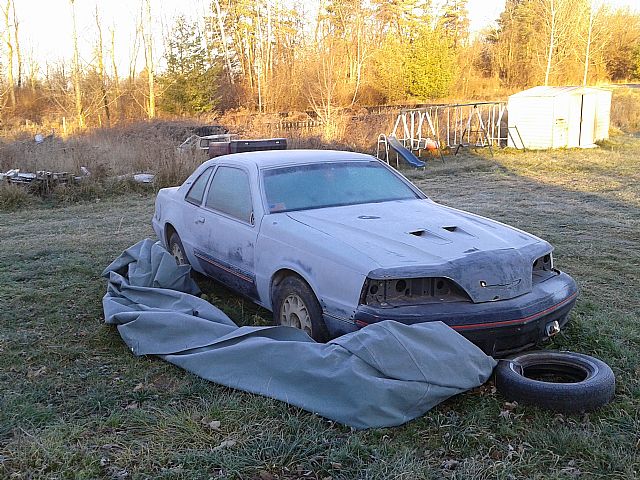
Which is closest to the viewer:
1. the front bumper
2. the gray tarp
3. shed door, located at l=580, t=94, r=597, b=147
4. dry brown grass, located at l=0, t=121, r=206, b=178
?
the gray tarp

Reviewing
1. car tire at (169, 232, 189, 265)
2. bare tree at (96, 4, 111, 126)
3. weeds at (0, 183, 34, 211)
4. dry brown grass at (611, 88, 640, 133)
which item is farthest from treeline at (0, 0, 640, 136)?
car tire at (169, 232, 189, 265)

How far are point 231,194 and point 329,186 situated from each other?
875mm

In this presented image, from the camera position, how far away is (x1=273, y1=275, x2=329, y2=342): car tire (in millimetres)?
4297

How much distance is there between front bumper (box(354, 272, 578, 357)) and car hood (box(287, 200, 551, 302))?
86 millimetres

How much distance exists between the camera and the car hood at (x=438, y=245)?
157 inches

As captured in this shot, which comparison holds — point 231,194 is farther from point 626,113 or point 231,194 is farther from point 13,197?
point 626,113

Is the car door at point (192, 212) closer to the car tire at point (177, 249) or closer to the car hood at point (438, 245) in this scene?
the car tire at point (177, 249)

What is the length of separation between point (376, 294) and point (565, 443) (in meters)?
1.34

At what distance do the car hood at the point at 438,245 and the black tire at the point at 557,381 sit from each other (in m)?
0.45

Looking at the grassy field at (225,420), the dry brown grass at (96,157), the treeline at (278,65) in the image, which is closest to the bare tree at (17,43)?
the treeline at (278,65)

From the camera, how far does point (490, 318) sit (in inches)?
155

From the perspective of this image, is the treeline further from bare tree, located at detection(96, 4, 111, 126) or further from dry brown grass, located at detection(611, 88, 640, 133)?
dry brown grass, located at detection(611, 88, 640, 133)

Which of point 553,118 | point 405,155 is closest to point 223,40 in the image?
point 553,118

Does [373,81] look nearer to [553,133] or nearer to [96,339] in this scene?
[553,133]
